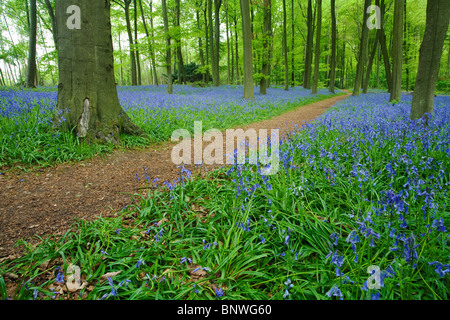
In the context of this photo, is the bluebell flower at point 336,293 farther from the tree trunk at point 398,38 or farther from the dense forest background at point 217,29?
the dense forest background at point 217,29

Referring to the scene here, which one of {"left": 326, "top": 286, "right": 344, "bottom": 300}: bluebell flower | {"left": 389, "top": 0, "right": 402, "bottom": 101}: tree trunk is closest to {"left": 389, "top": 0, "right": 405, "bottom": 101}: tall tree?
{"left": 389, "top": 0, "right": 402, "bottom": 101}: tree trunk

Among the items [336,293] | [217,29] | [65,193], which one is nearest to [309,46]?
[217,29]

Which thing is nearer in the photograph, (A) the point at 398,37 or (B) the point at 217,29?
(A) the point at 398,37

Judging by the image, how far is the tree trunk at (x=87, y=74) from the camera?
4180 mm

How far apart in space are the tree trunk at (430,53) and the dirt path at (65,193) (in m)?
5.83

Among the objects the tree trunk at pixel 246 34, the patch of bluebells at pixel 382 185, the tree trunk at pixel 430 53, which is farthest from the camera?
the tree trunk at pixel 246 34

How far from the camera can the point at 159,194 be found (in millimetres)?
2924

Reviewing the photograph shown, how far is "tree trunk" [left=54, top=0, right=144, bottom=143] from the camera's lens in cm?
418

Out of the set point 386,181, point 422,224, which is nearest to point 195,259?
point 422,224

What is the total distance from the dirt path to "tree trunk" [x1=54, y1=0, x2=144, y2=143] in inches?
30.8

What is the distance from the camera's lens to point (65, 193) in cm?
308

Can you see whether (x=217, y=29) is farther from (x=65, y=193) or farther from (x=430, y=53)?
(x=65, y=193)

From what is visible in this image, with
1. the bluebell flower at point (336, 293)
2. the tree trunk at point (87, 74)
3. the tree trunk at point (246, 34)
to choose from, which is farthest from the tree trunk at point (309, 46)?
the bluebell flower at point (336, 293)

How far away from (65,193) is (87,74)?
249 cm
